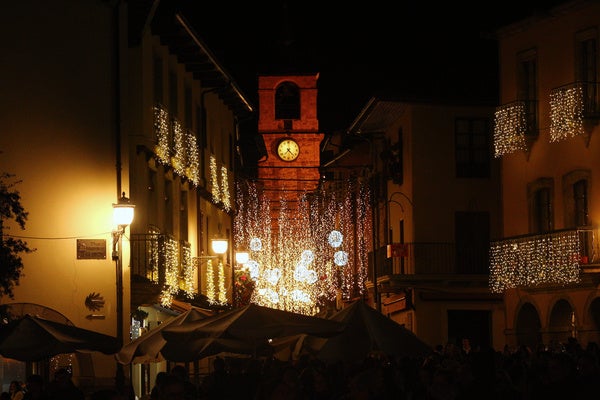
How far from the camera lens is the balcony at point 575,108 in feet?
106

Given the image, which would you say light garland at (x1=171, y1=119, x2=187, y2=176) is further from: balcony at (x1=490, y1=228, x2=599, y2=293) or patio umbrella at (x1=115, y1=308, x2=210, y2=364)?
patio umbrella at (x1=115, y1=308, x2=210, y2=364)

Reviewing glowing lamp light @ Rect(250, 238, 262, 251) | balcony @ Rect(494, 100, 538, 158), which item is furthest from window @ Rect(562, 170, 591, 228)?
glowing lamp light @ Rect(250, 238, 262, 251)

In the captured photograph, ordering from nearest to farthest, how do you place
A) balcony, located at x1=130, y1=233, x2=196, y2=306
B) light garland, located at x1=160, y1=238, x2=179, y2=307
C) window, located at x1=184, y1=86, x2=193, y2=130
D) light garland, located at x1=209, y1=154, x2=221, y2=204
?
balcony, located at x1=130, y1=233, x2=196, y2=306 < light garland, located at x1=160, y1=238, x2=179, y2=307 < window, located at x1=184, y1=86, x2=193, y2=130 < light garland, located at x1=209, y1=154, x2=221, y2=204

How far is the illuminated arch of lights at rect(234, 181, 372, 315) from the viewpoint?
54.9 metres

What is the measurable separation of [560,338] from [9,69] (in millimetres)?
16245

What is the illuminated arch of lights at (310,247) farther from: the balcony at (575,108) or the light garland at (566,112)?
the balcony at (575,108)

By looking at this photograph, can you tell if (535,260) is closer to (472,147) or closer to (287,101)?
(472,147)

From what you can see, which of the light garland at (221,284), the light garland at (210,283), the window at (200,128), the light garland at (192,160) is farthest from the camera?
the light garland at (221,284)

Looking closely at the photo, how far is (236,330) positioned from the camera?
2006cm

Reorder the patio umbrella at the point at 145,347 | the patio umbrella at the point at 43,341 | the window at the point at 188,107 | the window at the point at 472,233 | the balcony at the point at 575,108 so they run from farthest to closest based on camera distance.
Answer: the window at the point at 472,233 < the window at the point at 188,107 < the balcony at the point at 575,108 < the patio umbrella at the point at 145,347 < the patio umbrella at the point at 43,341

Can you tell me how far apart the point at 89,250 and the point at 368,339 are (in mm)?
8112

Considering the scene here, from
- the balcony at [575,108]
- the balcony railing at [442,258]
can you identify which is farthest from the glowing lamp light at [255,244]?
the balcony at [575,108]

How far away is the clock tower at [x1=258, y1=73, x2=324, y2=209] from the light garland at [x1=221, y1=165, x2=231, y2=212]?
34.9 meters

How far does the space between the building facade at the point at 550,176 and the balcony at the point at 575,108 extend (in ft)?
0.08
